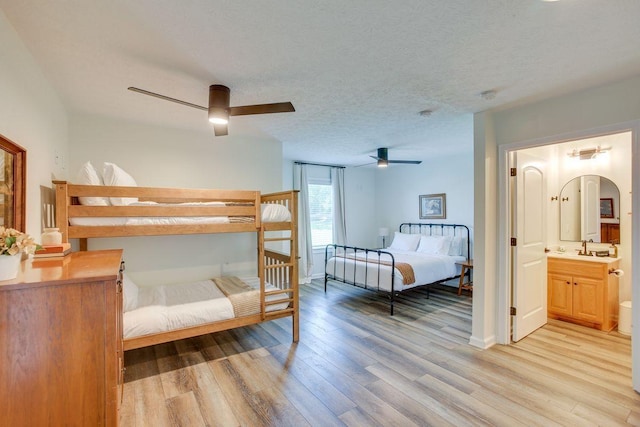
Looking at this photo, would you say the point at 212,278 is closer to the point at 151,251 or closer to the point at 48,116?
the point at 151,251

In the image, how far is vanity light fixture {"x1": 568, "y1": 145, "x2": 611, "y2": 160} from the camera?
3616mm

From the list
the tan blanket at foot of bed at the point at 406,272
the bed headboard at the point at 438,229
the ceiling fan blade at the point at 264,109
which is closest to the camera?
the ceiling fan blade at the point at 264,109

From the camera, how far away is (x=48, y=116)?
248cm

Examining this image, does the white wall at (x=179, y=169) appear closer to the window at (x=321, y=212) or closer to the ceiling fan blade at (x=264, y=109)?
the ceiling fan blade at (x=264, y=109)

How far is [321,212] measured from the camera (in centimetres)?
635

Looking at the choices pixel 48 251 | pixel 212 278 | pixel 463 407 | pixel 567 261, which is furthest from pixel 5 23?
pixel 567 261

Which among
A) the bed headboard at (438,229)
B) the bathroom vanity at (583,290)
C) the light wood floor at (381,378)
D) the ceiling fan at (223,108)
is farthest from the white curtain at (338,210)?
the ceiling fan at (223,108)

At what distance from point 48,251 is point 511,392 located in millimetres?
3334

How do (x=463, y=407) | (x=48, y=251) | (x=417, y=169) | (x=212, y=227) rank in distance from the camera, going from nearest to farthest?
(x=48, y=251)
(x=463, y=407)
(x=212, y=227)
(x=417, y=169)

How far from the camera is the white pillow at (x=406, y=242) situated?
5.77 meters

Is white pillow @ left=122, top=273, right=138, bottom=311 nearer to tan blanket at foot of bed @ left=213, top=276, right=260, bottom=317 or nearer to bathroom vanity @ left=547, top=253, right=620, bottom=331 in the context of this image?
tan blanket at foot of bed @ left=213, top=276, right=260, bottom=317

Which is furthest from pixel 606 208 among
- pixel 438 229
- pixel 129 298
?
pixel 129 298

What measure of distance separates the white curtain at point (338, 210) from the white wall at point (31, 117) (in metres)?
4.47

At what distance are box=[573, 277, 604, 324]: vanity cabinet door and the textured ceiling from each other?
2316 mm
